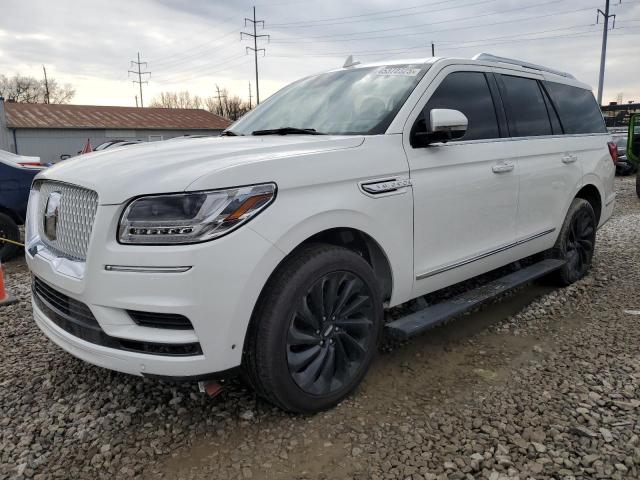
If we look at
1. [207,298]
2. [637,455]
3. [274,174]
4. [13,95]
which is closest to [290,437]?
[207,298]

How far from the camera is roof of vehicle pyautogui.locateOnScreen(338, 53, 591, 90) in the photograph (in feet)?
11.7

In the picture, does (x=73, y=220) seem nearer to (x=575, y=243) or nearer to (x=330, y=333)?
(x=330, y=333)

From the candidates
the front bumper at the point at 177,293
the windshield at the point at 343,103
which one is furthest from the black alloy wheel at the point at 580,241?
the front bumper at the point at 177,293

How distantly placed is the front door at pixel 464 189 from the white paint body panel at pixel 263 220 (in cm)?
1

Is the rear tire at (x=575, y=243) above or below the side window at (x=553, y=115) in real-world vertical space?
below

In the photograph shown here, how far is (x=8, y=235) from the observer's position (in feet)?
22.6

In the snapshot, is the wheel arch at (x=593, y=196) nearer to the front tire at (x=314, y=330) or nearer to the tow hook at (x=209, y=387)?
the front tire at (x=314, y=330)

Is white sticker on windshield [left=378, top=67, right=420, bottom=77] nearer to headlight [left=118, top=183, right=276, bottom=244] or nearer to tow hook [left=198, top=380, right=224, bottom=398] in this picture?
headlight [left=118, top=183, right=276, bottom=244]

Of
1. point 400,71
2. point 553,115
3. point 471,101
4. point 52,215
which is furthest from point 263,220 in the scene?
point 553,115

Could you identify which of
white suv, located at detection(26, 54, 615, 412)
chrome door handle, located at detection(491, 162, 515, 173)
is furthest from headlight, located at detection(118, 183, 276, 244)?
chrome door handle, located at detection(491, 162, 515, 173)

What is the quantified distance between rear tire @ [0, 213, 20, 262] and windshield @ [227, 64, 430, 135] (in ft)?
14.8

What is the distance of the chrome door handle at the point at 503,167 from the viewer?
3.63 meters

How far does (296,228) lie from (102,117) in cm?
3593

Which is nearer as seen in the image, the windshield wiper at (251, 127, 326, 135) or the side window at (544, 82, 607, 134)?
the windshield wiper at (251, 127, 326, 135)
